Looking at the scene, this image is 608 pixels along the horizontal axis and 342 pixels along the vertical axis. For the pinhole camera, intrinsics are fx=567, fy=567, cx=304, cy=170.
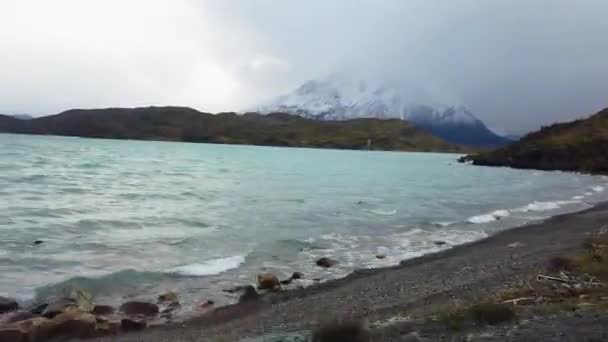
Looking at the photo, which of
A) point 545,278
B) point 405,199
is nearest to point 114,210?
point 405,199

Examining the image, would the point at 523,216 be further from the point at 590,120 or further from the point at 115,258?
the point at 590,120

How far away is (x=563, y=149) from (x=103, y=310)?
126 metres

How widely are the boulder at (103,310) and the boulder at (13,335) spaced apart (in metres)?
2.83

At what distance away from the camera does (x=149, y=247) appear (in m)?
24.5

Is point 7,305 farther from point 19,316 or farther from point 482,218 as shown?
point 482,218

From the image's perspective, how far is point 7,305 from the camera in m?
15.1

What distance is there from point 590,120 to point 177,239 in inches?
5837

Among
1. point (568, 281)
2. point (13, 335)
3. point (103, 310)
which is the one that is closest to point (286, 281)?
point (103, 310)

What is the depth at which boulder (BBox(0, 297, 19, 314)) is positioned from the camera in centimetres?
1495

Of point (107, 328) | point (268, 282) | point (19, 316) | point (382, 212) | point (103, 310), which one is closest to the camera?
point (107, 328)

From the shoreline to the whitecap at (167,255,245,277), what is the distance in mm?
4225

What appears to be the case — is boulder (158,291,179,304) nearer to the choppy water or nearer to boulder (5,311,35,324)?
the choppy water

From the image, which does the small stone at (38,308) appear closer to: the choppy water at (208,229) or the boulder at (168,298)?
the choppy water at (208,229)

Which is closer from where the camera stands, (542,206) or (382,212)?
(382,212)
